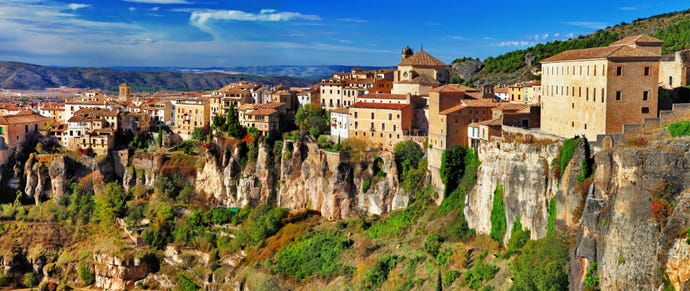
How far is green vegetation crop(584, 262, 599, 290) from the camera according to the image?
113 ft

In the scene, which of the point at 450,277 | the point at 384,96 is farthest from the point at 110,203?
the point at 450,277

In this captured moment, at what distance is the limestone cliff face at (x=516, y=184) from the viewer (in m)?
40.8

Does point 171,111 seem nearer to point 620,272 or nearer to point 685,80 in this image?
point 685,80

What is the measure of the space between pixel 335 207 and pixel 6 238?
28.4 metres

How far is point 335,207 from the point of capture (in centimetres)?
5881

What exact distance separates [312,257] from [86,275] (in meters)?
20.0

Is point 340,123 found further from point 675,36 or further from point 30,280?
point 675,36

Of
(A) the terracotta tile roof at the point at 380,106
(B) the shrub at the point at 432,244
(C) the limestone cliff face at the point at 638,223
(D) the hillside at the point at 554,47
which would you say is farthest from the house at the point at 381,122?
(C) the limestone cliff face at the point at 638,223

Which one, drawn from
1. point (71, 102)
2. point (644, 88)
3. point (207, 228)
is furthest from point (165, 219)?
point (644, 88)

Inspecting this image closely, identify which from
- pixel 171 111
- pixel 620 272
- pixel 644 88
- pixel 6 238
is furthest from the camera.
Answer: pixel 171 111

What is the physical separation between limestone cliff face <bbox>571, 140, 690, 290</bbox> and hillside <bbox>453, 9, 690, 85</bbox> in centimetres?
3881

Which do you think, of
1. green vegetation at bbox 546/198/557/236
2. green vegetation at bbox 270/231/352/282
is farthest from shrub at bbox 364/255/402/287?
green vegetation at bbox 546/198/557/236

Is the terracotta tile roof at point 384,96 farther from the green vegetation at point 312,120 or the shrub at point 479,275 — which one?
the shrub at point 479,275

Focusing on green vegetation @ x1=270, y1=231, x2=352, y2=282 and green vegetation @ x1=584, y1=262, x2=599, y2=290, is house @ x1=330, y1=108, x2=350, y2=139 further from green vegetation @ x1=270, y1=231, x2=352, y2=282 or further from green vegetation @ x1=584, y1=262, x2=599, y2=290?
green vegetation @ x1=584, y1=262, x2=599, y2=290
